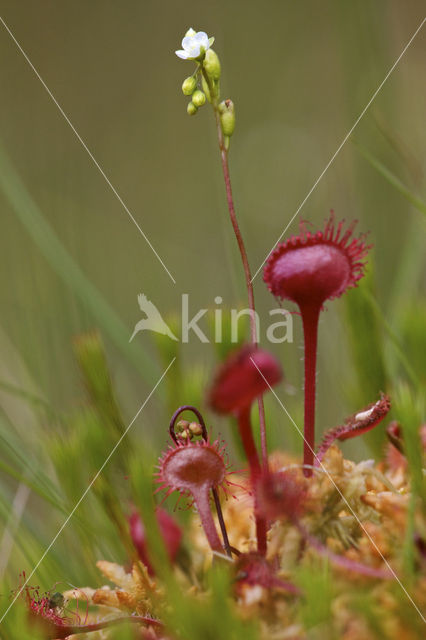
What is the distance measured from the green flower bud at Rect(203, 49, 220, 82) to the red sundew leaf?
0.19m

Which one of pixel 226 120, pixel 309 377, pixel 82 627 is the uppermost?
pixel 226 120

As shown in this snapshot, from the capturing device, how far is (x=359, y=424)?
→ 38 centimetres

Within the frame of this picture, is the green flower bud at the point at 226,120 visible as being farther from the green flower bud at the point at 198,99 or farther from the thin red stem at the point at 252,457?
the thin red stem at the point at 252,457

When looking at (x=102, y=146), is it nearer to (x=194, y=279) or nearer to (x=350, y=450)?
(x=194, y=279)

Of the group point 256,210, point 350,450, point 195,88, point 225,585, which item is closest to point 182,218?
point 256,210

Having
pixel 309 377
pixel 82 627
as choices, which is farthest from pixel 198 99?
pixel 82 627

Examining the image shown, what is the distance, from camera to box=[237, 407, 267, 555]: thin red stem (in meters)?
0.34

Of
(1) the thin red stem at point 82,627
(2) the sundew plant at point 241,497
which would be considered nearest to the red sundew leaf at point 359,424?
(2) the sundew plant at point 241,497

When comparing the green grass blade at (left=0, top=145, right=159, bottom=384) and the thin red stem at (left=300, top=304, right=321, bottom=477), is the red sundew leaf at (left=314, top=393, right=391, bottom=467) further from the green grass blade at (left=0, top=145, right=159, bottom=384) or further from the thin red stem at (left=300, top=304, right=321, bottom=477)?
the green grass blade at (left=0, top=145, right=159, bottom=384)

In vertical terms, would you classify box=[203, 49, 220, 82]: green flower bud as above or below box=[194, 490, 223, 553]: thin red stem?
above

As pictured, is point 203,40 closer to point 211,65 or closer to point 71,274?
point 211,65

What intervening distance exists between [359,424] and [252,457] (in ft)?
0.21

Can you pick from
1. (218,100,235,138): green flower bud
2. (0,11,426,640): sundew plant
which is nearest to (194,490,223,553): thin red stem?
(0,11,426,640): sundew plant

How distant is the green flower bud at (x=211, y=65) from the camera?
351 mm
